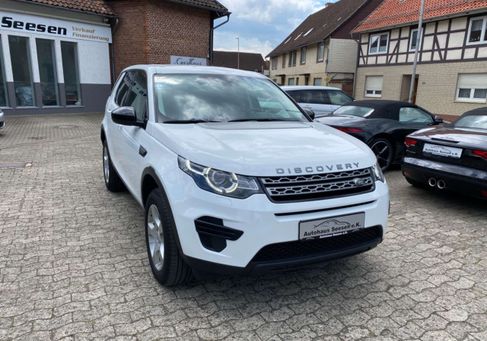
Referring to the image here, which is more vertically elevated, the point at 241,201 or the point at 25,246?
the point at 241,201

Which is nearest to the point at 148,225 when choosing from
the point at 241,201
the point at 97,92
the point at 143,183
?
the point at 143,183

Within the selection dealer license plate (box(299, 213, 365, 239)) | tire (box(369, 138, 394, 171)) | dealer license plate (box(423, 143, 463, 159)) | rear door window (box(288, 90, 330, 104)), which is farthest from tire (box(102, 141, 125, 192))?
rear door window (box(288, 90, 330, 104))

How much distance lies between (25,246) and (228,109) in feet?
7.98

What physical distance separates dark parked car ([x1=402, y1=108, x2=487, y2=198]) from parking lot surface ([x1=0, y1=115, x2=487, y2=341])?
17.8 inches

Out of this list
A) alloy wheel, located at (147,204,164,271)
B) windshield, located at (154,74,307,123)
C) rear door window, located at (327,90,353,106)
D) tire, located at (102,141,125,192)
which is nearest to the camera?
alloy wheel, located at (147,204,164,271)

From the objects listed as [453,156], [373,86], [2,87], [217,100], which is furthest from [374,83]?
[217,100]

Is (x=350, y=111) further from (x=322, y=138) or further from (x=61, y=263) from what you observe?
(x=61, y=263)

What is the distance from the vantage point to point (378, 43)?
1072 inches

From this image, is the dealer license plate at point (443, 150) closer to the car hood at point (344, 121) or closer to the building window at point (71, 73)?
the car hood at point (344, 121)

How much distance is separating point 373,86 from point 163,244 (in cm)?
2787

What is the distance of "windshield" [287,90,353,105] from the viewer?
12266 millimetres

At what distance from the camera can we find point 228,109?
374 cm

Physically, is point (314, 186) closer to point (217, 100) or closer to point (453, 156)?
point (217, 100)

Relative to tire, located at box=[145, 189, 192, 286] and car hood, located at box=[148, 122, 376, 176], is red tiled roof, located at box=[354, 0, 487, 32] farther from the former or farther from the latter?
tire, located at box=[145, 189, 192, 286]
